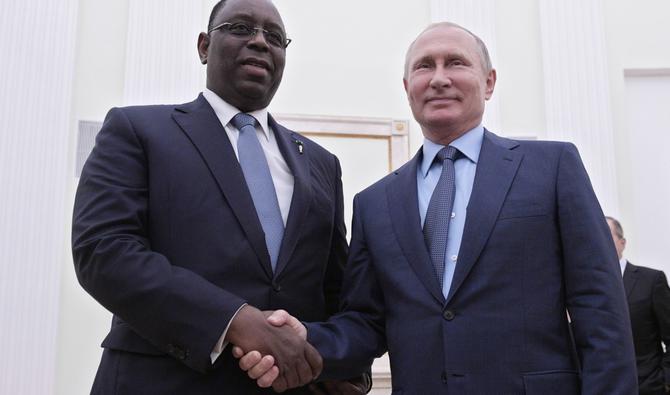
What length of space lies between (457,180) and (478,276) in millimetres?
334

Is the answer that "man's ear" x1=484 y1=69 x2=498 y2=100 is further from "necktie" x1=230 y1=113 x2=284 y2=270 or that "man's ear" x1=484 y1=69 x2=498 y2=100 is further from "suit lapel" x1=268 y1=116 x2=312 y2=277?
"necktie" x1=230 y1=113 x2=284 y2=270

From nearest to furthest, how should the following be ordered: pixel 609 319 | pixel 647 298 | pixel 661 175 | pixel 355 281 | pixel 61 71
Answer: pixel 609 319 → pixel 355 281 → pixel 647 298 → pixel 61 71 → pixel 661 175

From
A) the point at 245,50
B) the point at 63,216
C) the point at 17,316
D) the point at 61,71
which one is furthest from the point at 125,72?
the point at 245,50

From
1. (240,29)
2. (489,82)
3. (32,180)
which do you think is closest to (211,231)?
(240,29)

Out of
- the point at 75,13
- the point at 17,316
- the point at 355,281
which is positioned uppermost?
the point at 75,13

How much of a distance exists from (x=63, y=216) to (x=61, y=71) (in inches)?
45.2

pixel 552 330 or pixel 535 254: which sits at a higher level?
pixel 535 254

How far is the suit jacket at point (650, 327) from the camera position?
171 inches

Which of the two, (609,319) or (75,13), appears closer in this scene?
(609,319)

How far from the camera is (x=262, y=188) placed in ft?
6.67

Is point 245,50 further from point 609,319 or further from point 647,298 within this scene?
point 647,298

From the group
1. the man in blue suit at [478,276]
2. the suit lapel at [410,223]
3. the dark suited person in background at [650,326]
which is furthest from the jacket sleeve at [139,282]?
the dark suited person in background at [650,326]

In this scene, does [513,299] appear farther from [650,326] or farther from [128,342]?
[650,326]

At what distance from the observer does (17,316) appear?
16.3 ft
